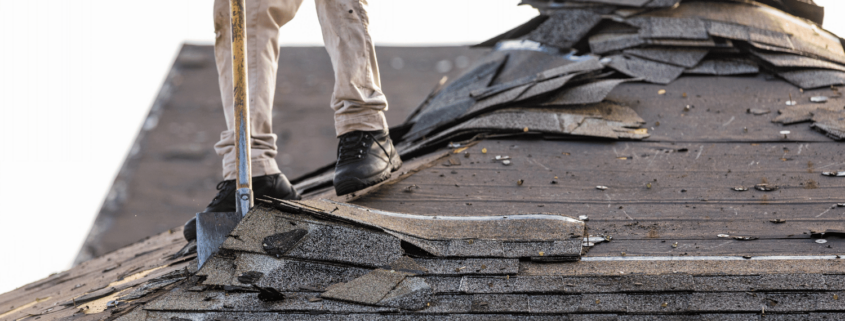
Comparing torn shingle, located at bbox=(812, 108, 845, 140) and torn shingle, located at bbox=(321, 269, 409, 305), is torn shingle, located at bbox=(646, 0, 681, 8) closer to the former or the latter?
torn shingle, located at bbox=(812, 108, 845, 140)

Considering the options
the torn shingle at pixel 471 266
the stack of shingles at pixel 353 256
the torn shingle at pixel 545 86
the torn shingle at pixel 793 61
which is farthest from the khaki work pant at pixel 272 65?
the torn shingle at pixel 793 61

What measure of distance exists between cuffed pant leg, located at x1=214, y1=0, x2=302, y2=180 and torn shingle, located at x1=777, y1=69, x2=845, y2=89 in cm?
256

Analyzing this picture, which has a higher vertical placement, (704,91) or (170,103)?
(704,91)

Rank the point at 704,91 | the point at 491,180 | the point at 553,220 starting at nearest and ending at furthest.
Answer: the point at 553,220 < the point at 491,180 < the point at 704,91

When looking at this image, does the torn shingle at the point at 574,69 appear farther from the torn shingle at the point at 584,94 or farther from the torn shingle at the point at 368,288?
the torn shingle at the point at 368,288

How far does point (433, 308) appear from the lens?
1.56 meters

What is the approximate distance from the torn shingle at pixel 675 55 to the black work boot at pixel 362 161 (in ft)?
5.86

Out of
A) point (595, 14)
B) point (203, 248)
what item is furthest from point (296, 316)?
point (595, 14)

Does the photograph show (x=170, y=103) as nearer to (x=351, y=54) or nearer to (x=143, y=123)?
(x=143, y=123)

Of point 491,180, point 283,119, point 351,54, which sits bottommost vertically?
point 283,119

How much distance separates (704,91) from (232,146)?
2.33 metres

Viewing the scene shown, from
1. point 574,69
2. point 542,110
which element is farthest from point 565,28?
point 542,110

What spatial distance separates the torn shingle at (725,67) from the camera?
3.35 metres

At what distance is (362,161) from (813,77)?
2.47 meters
